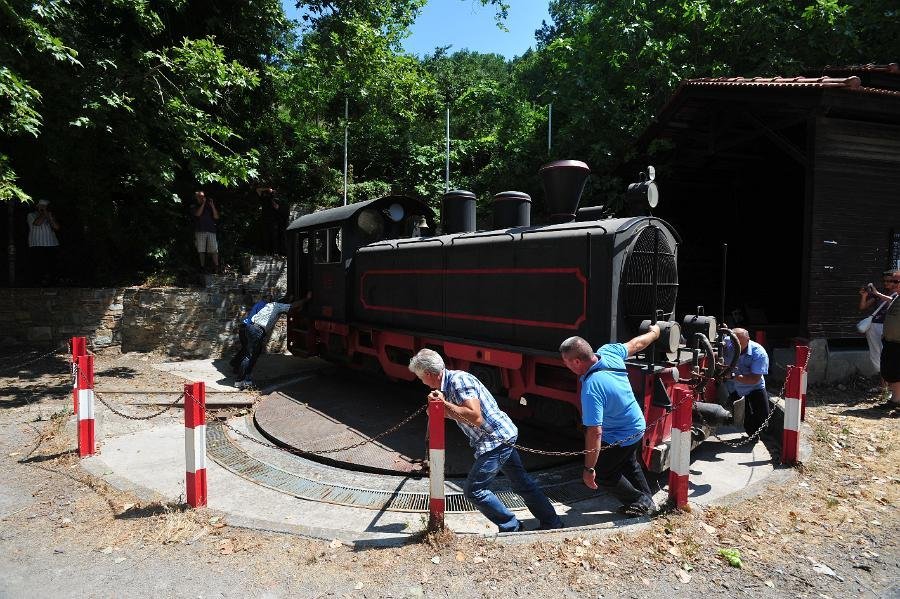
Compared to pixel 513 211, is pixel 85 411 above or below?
below

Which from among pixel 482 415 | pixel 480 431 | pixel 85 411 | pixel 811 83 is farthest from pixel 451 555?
pixel 811 83

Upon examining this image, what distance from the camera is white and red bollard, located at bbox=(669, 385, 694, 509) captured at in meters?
4.32

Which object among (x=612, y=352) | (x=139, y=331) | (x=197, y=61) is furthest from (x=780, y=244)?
(x=139, y=331)

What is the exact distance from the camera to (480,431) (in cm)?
396

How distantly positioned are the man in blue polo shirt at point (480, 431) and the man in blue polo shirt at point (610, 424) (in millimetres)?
569

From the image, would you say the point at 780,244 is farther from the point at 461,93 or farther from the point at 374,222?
the point at 461,93

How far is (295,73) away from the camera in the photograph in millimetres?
15812

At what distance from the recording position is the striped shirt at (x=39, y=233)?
37.8ft

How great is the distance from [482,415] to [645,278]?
8.33 ft

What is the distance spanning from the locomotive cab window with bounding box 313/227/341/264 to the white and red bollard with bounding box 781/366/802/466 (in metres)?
6.92

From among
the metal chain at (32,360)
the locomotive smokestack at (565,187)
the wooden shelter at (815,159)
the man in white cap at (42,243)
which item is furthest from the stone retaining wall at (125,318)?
the wooden shelter at (815,159)

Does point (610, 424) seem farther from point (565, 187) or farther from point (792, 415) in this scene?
point (565, 187)

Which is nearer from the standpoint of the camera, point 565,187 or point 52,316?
point 565,187

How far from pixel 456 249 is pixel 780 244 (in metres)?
11.2
